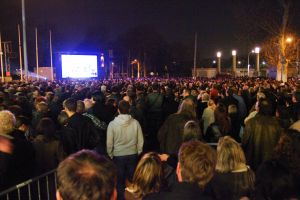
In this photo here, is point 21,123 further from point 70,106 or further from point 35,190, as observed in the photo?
point 35,190

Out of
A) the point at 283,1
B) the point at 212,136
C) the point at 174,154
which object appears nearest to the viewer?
the point at 174,154

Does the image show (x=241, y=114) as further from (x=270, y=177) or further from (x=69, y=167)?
(x=69, y=167)

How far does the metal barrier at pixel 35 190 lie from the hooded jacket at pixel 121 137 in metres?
1.51

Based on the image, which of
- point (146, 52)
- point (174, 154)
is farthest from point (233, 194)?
point (146, 52)

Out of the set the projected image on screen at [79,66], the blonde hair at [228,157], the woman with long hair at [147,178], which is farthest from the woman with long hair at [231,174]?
the projected image on screen at [79,66]

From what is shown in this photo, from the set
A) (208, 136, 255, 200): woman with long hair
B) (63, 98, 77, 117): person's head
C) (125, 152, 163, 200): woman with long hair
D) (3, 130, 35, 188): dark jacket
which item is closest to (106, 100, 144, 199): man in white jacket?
(63, 98, 77, 117): person's head

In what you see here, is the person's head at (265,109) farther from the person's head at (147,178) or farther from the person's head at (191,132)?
the person's head at (147,178)

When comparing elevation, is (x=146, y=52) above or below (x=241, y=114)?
above

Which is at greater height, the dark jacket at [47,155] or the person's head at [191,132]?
the person's head at [191,132]

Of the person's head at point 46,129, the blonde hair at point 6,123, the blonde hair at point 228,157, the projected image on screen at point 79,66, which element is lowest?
the blonde hair at point 228,157

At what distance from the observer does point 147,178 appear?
446 centimetres

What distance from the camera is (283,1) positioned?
1355 inches

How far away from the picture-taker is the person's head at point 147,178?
4453 millimetres

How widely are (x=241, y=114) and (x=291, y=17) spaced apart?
85.0ft
